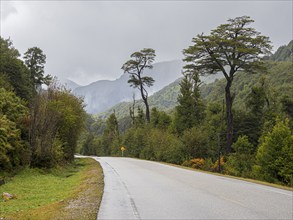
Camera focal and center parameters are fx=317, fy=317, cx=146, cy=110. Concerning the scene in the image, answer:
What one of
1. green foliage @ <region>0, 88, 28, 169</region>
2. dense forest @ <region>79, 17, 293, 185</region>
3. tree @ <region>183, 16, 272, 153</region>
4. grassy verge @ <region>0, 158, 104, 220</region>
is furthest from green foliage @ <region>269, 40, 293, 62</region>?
grassy verge @ <region>0, 158, 104, 220</region>

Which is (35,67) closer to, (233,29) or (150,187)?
Answer: (233,29)

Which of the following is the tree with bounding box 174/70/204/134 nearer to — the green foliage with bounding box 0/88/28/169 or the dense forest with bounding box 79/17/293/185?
the dense forest with bounding box 79/17/293/185

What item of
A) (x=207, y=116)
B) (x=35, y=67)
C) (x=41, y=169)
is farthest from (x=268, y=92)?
(x=35, y=67)

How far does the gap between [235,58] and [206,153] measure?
1001cm

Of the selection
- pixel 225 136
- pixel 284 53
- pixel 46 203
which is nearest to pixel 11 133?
pixel 46 203

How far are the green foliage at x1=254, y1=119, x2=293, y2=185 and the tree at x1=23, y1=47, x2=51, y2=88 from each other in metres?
37.8

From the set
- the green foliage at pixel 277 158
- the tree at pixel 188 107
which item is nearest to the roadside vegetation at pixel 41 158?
the green foliage at pixel 277 158

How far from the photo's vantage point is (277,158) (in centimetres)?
1930

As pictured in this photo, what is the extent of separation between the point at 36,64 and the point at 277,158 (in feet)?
138

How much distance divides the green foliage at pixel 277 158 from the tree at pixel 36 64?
124 feet

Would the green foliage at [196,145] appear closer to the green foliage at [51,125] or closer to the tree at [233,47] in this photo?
the tree at [233,47]

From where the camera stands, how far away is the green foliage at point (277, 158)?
61.4 feet

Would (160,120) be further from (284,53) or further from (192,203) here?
(284,53)

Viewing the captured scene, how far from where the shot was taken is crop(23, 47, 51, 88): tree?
50.0 meters
